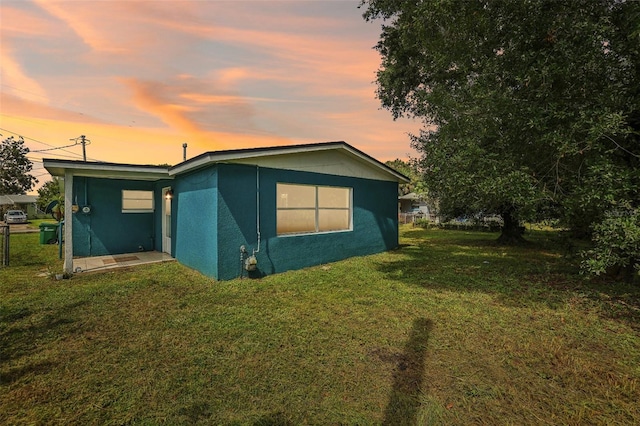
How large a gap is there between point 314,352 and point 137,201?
31.7 ft

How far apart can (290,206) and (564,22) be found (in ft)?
21.7

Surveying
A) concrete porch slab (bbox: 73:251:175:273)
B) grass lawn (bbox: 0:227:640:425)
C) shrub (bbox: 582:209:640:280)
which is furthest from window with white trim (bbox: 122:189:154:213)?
shrub (bbox: 582:209:640:280)

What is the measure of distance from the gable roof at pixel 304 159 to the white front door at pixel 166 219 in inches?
63.7

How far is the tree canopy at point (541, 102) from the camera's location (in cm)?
439

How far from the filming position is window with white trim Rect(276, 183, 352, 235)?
7.71 metres

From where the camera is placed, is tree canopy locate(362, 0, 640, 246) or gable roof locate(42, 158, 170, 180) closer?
tree canopy locate(362, 0, 640, 246)

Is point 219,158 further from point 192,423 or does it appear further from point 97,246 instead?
point 97,246

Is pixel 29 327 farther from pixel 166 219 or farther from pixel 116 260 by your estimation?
pixel 166 219

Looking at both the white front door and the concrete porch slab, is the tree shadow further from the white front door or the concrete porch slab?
the white front door

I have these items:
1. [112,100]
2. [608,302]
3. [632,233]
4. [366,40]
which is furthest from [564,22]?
[112,100]

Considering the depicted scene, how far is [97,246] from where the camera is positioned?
30.8 ft

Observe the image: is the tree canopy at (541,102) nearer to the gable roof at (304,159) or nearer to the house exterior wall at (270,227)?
the gable roof at (304,159)

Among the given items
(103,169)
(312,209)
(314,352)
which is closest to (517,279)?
(312,209)

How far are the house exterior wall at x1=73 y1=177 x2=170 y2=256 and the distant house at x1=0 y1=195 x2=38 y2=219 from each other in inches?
1606
